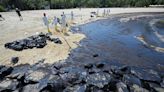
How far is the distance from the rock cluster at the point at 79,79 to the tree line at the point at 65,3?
51465 millimetres

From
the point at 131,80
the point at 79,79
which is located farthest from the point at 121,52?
the point at 79,79

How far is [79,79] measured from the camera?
12.7 m

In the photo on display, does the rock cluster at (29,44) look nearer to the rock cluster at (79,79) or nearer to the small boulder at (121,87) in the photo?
the rock cluster at (79,79)

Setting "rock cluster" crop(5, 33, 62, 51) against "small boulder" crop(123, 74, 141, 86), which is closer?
"small boulder" crop(123, 74, 141, 86)

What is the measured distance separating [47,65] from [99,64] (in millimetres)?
4440

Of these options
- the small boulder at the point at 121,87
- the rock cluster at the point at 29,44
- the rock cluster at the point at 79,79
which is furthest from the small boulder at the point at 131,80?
the rock cluster at the point at 29,44

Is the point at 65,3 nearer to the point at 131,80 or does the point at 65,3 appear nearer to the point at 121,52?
the point at 121,52

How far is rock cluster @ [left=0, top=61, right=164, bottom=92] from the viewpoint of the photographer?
1166 centimetres

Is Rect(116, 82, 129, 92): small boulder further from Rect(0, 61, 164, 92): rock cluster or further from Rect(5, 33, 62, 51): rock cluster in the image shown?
Rect(5, 33, 62, 51): rock cluster

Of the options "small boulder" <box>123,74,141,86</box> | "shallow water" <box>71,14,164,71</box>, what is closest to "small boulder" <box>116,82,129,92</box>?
"small boulder" <box>123,74,141,86</box>

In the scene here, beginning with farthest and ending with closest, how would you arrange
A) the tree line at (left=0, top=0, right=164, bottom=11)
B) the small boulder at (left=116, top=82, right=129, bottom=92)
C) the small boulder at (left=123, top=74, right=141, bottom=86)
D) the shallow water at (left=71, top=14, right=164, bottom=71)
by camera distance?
the tree line at (left=0, top=0, right=164, bottom=11) < the shallow water at (left=71, top=14, right=164, bottom=71) < the small boulder at (left=123, top=74, right=141, bottom=86) < the small boulder at (left=116, top=82, right=129, bottom=92)

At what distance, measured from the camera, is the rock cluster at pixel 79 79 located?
459 inches

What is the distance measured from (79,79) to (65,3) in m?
71.9

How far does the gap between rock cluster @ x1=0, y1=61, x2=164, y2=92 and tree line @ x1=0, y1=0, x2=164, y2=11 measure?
2026 inches
